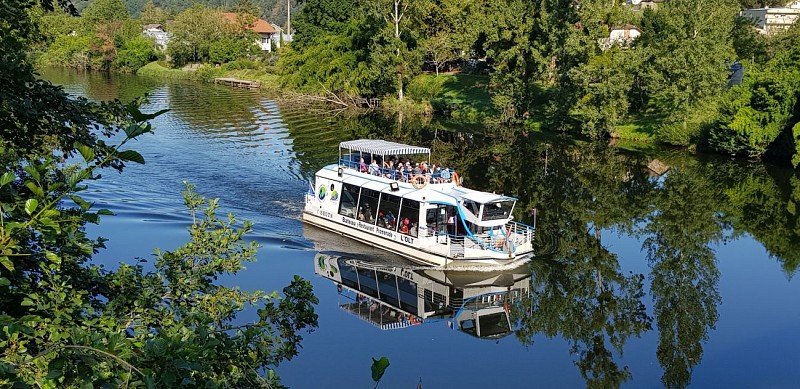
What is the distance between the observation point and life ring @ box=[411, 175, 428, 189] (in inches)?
1236

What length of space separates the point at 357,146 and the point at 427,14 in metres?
48.0

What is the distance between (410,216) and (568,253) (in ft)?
22.1

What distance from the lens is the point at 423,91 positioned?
7950 centimetres

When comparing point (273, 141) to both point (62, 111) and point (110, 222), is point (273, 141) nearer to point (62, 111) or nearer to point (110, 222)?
point (110, 222)

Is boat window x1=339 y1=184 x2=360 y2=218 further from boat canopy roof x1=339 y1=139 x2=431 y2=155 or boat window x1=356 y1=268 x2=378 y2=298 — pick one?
boat window x1=356 y1=268 x2=378 y2=298

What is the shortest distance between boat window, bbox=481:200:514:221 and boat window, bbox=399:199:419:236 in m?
2.69

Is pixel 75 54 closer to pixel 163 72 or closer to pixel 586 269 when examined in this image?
pixel 163 72

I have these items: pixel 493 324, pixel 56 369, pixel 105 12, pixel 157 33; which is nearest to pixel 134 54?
pixel 105 12

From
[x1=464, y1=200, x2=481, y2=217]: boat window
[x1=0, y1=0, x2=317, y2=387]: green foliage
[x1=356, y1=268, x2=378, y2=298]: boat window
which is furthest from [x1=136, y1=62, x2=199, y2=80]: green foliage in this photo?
[x1=0, y1=0, x2=317, y2=387]: green foliage

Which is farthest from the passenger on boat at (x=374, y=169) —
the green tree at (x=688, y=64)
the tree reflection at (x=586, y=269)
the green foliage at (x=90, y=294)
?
the green tree at (x=688, y=64)

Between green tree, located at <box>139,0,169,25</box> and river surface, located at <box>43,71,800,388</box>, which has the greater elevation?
green tree, located at <box>139,0,169,25</box>

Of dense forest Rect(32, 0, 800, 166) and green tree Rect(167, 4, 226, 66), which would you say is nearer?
dense forest Rect(32, 0, 800, 166)

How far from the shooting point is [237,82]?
102188 mm

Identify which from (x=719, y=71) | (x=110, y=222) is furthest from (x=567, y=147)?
(x=110, y=222)
